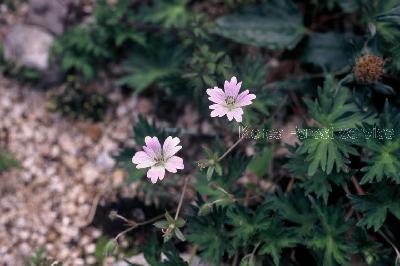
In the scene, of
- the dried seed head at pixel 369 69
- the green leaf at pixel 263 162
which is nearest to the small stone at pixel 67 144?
the green leaf at pixel 263 162

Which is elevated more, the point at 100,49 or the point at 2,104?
the point at 100,49

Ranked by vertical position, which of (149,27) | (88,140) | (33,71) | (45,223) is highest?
(149,27)

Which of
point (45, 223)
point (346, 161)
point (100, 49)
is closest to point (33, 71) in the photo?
point (100, 49)

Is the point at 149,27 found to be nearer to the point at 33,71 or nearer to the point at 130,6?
the point at 130,6

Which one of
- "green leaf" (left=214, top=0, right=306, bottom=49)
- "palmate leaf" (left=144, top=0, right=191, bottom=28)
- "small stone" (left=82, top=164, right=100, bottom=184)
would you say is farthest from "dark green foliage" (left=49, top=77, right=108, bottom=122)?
"green leaf" (left=214, top=0, right=306, bottom=49)

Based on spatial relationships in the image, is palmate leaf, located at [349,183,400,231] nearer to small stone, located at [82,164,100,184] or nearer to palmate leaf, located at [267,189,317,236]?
palmate leaf, located at [267,189,317,236]

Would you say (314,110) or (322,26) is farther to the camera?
(322,26)
